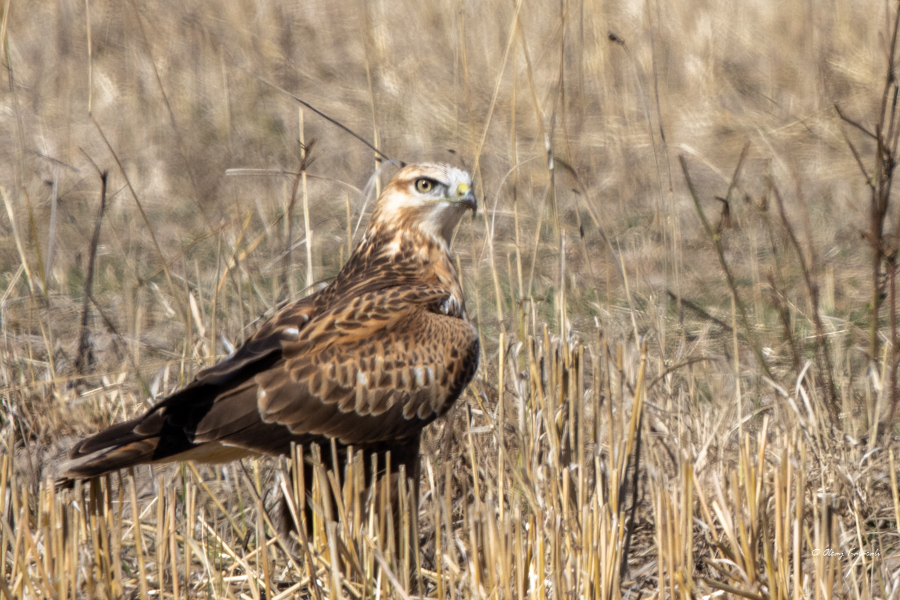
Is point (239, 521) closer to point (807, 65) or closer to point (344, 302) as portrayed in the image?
point (344, 302)

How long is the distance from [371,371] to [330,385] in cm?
15

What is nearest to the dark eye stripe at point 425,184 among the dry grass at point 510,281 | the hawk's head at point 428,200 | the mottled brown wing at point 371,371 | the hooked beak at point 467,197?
the hawk's head at point 428,200

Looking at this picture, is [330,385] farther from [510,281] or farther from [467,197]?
[467,197]

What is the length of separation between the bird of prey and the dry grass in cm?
16

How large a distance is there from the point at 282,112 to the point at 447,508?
699 cm

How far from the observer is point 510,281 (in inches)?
136

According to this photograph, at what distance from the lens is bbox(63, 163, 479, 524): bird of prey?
3109mm

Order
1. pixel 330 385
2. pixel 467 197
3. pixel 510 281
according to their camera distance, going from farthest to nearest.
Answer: pixel 467 197 < pixel 510 281 < pixel 330 385

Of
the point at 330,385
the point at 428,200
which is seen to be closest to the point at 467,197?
the point at 428,200

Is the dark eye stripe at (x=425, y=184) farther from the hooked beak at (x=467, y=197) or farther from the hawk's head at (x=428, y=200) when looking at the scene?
the hooked beak at (x=467, y=197)

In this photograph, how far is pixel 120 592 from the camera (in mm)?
2812

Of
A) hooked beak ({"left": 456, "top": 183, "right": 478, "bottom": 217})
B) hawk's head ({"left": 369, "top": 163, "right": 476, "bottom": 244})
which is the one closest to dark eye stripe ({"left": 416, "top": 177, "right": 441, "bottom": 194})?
hawk's head ({"left": 369, "top": 163, "right": 476, "bottom": 244})

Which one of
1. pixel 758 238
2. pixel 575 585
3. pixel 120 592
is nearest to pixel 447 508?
pixel 575 585

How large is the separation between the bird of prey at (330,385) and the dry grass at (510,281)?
16cm
